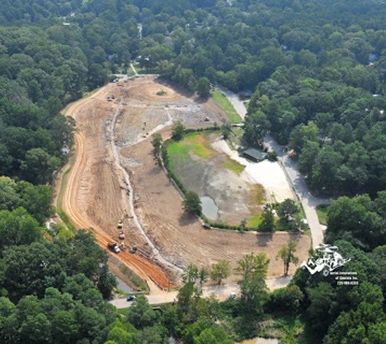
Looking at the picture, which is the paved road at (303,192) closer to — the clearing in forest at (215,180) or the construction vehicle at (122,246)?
the clearing in forest at (215,180)

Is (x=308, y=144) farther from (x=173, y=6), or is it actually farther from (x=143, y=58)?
(x=173, y=6)

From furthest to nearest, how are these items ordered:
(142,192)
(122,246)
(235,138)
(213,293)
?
(235,138) → (142,192) → (122,246) → (213,293)

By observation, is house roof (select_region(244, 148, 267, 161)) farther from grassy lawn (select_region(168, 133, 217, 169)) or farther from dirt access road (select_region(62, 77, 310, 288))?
dirt access road (select_region(62, 77, 310, 288))

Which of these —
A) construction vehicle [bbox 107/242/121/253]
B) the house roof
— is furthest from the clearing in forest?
construction vehicle [bbox 107/242/121/253]

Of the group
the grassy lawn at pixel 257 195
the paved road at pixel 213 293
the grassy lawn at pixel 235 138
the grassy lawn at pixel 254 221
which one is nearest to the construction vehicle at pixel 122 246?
the paved road at pixel 213 293

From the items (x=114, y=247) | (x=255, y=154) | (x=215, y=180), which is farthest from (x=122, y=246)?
(x=255, y=154)

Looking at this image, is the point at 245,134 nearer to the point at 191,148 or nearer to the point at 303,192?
the point at 191,148

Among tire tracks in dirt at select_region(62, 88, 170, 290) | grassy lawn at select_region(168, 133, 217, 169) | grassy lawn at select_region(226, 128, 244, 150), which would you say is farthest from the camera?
grassy lawn at select_region(226, 128, 244, 150)
